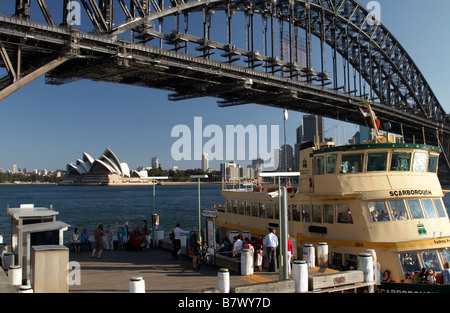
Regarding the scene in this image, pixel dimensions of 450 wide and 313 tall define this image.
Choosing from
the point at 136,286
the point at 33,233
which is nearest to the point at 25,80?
the point at 33,233

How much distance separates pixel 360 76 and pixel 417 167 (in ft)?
238

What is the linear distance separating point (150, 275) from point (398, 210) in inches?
308

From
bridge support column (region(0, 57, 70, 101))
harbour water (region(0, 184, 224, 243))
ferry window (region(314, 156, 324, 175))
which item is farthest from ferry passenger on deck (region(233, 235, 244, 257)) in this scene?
bridge support column (region(0, 57, 70, 101))

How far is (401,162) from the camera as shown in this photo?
14070 mm

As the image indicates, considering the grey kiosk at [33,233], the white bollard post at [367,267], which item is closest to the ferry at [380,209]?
the white bollard post at [367,267]

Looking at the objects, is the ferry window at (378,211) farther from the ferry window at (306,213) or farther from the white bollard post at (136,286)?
the white bollard post at (136,286)

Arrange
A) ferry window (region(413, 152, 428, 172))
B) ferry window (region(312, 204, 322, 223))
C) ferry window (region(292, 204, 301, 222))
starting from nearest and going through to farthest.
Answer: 1. ferry window (region(413, 152, 428, 172))
2. ferry window (region(312, 204, 322, 223))
3. ferry window (region(292, 204, 301, 222))

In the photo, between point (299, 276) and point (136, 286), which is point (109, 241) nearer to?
point (136, 286)

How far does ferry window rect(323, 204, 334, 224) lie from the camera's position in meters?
14.5

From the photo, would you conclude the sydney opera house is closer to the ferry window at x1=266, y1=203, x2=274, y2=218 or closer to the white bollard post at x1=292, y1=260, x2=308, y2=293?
the ferry window at x1=266, y1=203, x2=274, y2=218

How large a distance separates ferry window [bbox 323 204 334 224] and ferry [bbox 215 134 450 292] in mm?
33

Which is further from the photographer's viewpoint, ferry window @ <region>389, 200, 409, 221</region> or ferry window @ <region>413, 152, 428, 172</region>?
ferry window @ <region>413, 152, 428, 172</region>

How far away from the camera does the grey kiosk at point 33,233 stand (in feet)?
37.3
